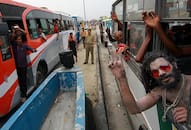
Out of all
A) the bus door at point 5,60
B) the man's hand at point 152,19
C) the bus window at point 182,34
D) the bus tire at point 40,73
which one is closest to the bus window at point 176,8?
the man's hand at point 152,19

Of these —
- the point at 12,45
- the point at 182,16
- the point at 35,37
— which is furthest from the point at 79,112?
the point at 35,37

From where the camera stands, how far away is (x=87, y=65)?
10781mm

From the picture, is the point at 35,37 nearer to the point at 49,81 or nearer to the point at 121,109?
the point at 49,81

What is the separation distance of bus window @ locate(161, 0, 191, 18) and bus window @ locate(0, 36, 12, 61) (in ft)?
12.2

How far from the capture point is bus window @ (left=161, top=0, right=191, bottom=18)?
190 cm

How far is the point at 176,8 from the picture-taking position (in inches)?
82.2

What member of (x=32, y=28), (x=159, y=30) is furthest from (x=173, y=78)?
(x=32, y=28)

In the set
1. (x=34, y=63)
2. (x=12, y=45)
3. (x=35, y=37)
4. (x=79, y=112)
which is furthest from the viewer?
(x=35, y=37)

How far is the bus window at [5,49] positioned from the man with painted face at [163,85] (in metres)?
3.62

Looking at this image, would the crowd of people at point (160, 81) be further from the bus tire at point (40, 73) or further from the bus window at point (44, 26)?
the bus window at point (44, 26)

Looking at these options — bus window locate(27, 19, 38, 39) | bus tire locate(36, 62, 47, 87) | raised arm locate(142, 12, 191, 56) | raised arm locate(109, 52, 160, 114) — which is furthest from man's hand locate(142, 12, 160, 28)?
bus tire locate(36, 62, 47, 87)

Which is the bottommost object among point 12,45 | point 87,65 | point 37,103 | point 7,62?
point 87,65

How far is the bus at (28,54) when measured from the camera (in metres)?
4.70

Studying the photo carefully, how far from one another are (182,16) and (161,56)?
0.53m
